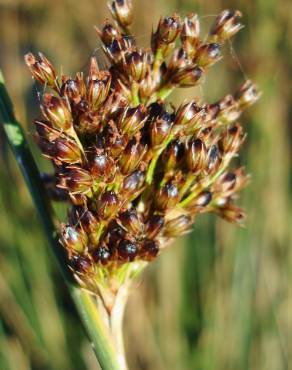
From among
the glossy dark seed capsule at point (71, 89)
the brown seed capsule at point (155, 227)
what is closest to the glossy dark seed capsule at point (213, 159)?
the brown seed capsule at point (155, 227)

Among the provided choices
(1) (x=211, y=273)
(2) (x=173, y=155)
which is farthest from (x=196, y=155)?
(1) (x=211, y=273)

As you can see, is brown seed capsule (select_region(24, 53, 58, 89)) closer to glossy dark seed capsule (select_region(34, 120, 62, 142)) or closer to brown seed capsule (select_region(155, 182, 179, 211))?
glossy dark seed capsule (select_region(34, 120, 62, 142))

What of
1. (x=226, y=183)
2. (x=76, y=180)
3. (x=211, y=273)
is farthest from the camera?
(x=211, y=273)

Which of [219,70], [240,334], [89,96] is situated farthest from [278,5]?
[89,96]

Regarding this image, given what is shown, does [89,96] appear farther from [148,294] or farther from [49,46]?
[49,46]

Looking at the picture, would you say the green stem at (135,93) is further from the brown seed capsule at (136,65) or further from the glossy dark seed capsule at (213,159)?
the glossy dark seed capsule at (213,159)

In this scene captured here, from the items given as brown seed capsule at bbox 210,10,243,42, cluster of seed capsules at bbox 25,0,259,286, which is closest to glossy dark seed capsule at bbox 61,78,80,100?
cluster of seed capsules at bbox 25,0,259,286

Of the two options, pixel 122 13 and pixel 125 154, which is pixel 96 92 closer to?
pixel 125 154
